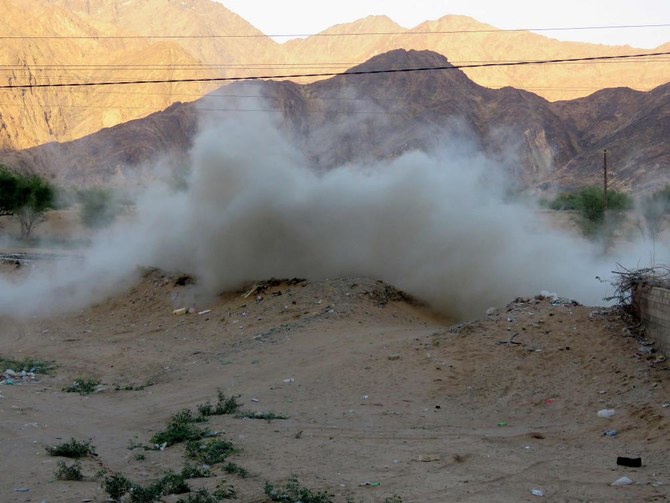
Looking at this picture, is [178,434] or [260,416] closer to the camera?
[178,434]

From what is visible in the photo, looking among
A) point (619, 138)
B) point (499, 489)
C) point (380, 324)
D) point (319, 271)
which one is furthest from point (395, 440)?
point (619, 138)

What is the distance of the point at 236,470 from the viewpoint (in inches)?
322

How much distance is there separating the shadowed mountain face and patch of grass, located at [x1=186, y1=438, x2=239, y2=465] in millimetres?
77037

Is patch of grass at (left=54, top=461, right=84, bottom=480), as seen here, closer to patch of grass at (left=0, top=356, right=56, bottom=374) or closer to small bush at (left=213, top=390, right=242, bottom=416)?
small bush at (left=213, top=390, right=242, bottom=416)

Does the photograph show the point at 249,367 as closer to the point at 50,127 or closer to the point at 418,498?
the point at 418,498

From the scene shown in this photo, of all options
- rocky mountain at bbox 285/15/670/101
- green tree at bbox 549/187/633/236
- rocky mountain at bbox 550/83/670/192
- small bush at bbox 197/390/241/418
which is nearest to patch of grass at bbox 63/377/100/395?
small bush at bbox 197/390/241/418

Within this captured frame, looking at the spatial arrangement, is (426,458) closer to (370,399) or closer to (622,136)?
(370,399)

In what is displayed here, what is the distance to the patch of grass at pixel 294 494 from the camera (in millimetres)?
7059

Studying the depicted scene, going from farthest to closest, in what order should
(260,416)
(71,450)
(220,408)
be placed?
(220,408) < (260,416) < (71,450)

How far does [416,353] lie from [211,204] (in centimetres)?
1138

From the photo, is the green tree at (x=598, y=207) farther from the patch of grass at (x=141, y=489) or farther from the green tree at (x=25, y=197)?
the patch of grass at (x=141, y=489)

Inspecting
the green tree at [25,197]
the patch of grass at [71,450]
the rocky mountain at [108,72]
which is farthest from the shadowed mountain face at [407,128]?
the patch of grass at [71,450]

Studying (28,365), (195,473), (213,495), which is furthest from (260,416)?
(28,365)

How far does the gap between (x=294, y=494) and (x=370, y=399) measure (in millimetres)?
5318
